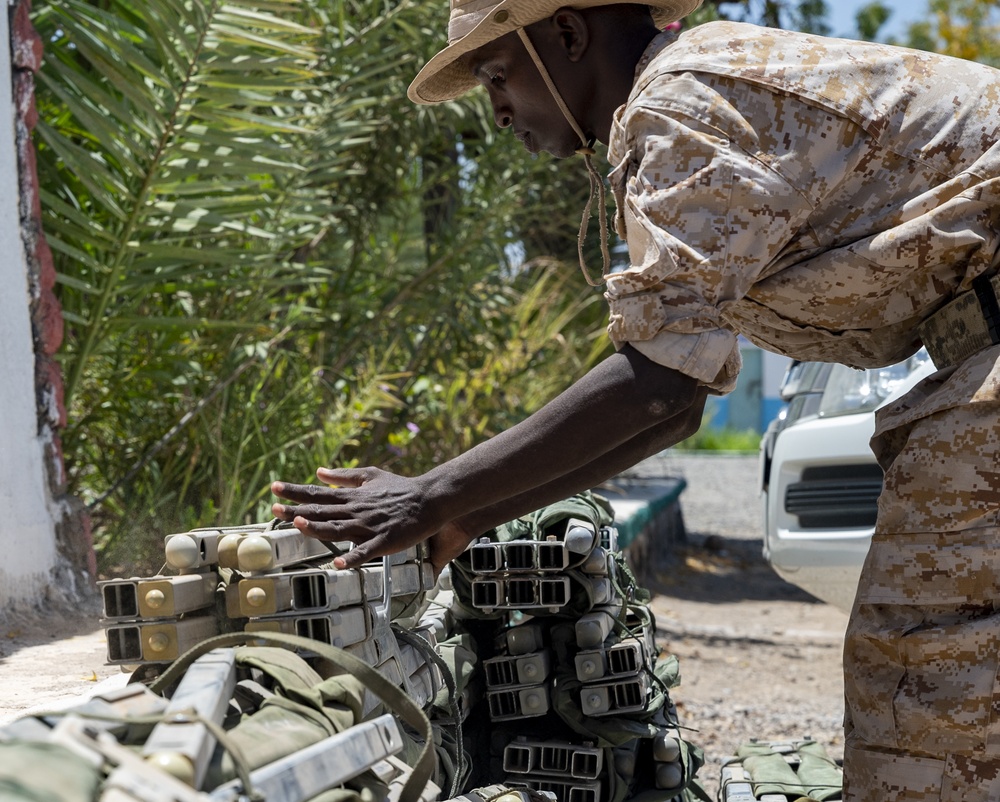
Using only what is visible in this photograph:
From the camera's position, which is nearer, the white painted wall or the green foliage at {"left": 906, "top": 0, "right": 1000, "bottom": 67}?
the white painted wall

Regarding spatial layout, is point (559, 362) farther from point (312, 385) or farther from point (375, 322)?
point (312, 385)

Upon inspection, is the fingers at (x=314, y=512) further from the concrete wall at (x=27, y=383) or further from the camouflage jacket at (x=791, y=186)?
A: the concrete wall at (x=27, y=383)

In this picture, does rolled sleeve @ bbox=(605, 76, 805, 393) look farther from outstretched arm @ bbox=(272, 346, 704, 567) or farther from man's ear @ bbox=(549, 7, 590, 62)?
man's ear @ bbox=(549, 7, 590, 62)

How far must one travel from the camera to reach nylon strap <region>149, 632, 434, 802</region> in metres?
1.54

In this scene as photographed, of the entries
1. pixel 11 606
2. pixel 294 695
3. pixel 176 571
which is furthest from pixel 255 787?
pixel 11 606

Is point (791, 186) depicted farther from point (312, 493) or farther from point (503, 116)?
point (312, 493)

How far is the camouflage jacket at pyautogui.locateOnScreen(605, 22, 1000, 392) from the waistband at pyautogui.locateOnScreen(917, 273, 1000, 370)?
0.03 m

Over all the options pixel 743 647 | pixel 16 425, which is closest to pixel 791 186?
pixel 16 425

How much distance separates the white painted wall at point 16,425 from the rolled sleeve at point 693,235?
2.32 meters

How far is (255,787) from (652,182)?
39.7 inches

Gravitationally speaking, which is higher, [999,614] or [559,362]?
[559,362]

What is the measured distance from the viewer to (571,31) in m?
1.98

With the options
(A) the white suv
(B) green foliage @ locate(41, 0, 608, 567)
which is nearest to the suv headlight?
(A) the white suv

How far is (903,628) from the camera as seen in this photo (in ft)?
5.91
